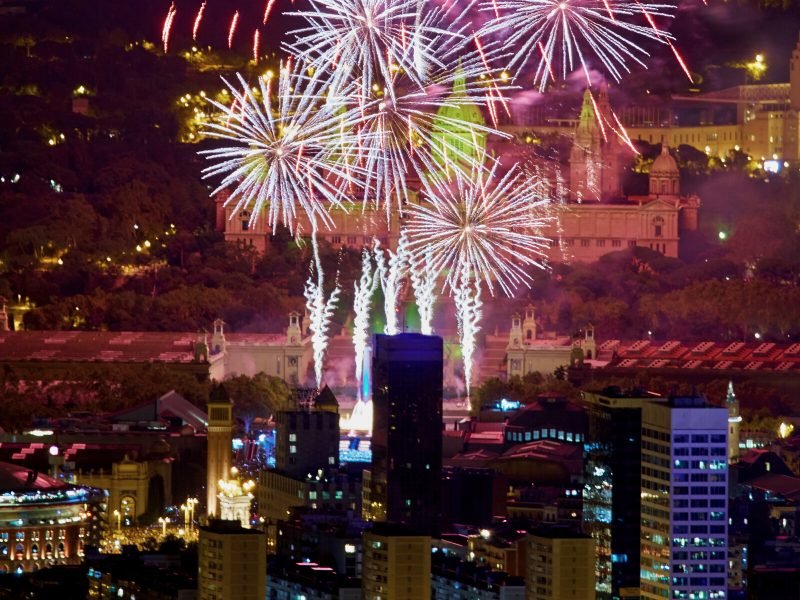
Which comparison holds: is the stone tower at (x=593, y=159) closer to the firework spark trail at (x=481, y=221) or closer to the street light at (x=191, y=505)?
the firework spark trail at (x=481, y=221)

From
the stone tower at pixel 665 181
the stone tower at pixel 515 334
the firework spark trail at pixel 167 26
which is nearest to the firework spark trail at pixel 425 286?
the stone tower at pixel 515 334

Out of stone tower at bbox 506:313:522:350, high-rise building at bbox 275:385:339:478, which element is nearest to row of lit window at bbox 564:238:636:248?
stone tower at bbox 506:313:522:350

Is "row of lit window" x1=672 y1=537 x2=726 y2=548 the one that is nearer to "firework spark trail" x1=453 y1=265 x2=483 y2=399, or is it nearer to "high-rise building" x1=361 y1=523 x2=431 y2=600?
"high-rise building" x1=361 y1=523 x2=431 y2=600

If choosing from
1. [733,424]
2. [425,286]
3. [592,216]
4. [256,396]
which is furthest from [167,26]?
[733,424]

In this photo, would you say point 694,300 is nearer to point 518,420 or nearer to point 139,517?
point 518,420

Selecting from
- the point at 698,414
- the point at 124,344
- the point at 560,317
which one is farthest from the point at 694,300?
the point at 698,414

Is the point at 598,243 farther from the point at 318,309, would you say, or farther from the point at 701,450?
the point at 701,450
